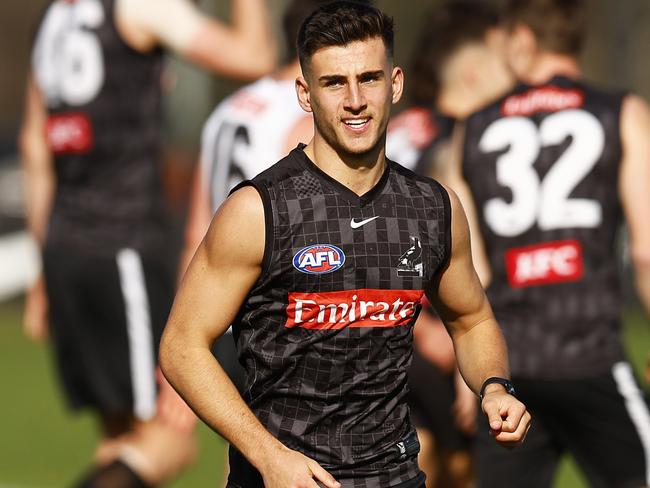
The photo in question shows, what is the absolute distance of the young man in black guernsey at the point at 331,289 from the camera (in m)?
3.55

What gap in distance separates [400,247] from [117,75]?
2.76 metres

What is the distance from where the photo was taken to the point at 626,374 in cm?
527

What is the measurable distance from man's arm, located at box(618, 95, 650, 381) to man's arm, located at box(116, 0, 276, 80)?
1571 mm

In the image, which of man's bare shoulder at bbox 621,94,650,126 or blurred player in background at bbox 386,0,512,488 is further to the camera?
blurred player in background at bbox 386,0,512,488

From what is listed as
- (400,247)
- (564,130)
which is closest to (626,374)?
(564,130)

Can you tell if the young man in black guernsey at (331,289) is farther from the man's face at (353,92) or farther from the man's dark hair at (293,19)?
the man's dark hair at (293,19)

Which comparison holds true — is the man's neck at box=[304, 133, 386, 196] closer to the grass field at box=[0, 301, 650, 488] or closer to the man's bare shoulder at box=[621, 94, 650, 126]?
the man's bare shoulder at box=[621, 94, 650, 126]

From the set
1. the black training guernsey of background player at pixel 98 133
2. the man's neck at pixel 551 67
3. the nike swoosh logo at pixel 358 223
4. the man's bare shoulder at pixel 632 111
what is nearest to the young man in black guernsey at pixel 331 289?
the nike swoosh logo at pixel 358 223

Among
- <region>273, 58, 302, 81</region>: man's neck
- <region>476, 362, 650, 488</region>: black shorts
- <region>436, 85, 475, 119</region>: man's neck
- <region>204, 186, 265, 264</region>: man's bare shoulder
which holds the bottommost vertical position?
<region>476, 362, 650, 488</region>: black shorts

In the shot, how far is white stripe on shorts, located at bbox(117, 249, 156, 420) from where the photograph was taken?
6.15 m

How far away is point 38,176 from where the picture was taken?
21.5 ft

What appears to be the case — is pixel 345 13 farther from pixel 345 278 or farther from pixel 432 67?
pixel 432 67

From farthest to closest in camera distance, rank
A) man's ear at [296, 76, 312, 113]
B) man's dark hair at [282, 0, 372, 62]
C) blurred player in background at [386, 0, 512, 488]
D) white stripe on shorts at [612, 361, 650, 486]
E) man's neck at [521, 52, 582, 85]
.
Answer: blurred player in background at [386, 0, 512, 488], man's dark hair at [282, 0, 372, 62], man's neck at [521, 52, 582, 85], white stripe on shorts at [612, 361, 650, 486], man's ear at [296, 76, 312, 113]

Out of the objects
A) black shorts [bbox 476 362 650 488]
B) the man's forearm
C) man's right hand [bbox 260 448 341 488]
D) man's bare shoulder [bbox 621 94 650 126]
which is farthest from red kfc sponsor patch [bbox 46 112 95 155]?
man's right hand [bbox 260 448 341 488]
